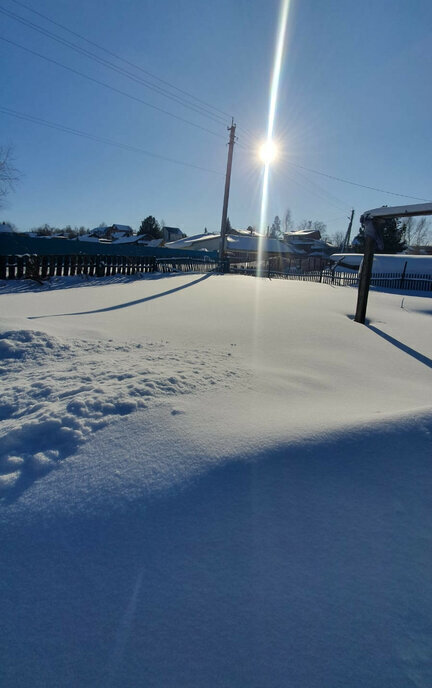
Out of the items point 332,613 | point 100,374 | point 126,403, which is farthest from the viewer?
point 100,374

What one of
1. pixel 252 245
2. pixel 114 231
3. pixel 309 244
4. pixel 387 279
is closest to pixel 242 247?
pixel 252 245

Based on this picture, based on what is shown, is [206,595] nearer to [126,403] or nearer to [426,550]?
[426,550]

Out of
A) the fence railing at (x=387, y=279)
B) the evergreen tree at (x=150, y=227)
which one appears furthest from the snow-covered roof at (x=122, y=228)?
the fence railing at (x=387, y=279)

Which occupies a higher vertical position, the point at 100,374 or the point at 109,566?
the point at 100,374

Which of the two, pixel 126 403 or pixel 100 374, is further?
pixel 100 374

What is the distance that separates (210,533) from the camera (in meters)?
1.64

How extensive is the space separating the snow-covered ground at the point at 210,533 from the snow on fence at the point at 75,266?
9.75m

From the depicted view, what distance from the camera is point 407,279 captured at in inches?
841

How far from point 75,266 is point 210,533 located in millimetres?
13848

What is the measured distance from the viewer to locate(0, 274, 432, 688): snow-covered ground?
1.20 metres

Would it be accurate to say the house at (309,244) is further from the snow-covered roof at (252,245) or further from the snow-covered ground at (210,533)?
the snow-covered ground at (210,533)

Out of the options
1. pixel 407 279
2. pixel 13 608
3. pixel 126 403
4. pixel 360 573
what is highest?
pixel 407 279

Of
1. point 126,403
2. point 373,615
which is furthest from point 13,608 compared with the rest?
point 126,403

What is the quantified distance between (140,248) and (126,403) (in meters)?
24.5
